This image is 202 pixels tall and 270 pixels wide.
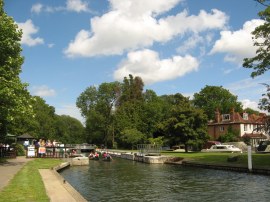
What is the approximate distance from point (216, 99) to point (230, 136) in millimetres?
34642

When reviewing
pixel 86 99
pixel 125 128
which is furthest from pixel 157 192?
pixel 86 99

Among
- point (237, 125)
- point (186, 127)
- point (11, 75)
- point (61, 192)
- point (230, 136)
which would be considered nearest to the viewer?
point (61, 192)

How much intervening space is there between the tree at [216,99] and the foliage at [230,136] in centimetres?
2774

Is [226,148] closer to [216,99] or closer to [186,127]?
[186,127]

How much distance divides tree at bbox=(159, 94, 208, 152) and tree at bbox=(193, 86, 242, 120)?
54325 millimetres

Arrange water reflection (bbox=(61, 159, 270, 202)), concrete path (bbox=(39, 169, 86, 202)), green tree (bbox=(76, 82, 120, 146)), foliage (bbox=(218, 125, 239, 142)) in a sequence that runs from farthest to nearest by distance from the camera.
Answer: green tree (bbox=(76, 82, 120, 146)) < foliage (bbox=(218, 125, 239, 142)) < water reflection (bbox=(61, 159, 270, 202)) < concrete path (bbox=(39, 169, 86, 202))

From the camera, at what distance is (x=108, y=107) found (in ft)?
399

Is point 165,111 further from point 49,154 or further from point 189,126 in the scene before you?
point 49,154

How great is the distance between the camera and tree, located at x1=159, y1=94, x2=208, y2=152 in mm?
62688

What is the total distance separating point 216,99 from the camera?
12038 centimetres

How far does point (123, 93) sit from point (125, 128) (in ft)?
69.8

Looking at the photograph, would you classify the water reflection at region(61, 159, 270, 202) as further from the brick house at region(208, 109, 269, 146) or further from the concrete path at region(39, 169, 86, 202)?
the brick house at region(208, 109, 269, 146)

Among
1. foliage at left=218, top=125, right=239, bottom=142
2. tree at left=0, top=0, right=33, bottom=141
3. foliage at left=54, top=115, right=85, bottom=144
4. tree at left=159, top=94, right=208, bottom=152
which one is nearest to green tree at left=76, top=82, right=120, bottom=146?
foliage at left=54, top=115, right=85, bottom=144

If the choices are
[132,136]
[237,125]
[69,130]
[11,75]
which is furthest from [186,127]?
[69,130]
